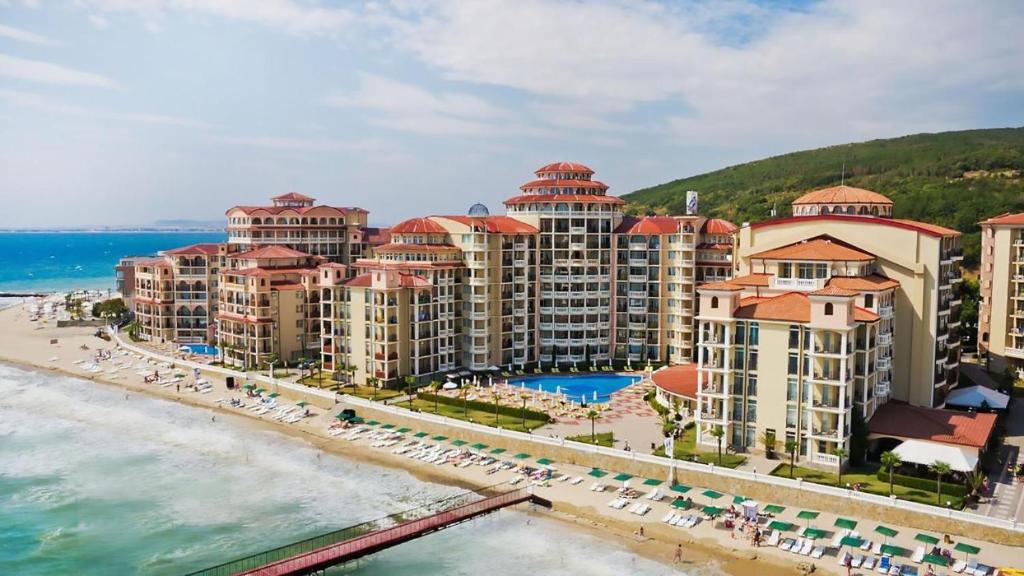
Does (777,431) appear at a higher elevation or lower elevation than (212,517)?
higher

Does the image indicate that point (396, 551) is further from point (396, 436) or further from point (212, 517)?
point (396, 436)

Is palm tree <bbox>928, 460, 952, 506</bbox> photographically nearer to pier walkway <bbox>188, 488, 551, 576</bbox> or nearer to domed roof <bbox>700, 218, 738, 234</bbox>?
pier walkway <bbox>188, 488, 551, 576</bbox>

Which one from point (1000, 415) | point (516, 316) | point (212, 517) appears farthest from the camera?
point (516, 316)

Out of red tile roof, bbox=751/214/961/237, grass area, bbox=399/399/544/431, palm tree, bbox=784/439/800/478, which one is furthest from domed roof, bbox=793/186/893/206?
grass area, bbox=399/399/544/431

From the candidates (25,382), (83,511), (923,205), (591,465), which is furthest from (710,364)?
(923,205)

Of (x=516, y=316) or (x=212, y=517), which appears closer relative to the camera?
(x=212, y=517)
